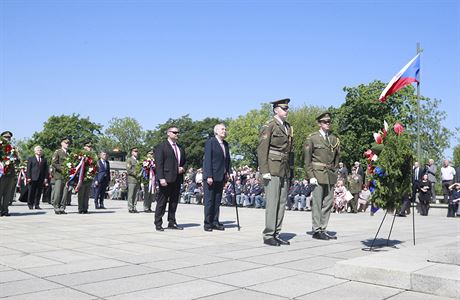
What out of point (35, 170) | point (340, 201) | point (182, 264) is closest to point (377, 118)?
point (340, 201)

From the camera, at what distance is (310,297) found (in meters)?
4.52

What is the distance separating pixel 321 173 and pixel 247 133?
267ft

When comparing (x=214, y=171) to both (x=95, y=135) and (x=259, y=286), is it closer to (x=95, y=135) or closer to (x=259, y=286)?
(x=259, y=286)

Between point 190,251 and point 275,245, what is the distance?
1.51m

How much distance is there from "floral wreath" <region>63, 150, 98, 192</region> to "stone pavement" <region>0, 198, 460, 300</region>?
4.45m

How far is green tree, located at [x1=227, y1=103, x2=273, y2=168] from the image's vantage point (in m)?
89.9

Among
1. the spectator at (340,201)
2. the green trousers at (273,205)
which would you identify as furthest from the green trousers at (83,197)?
the spectator at (340,201)

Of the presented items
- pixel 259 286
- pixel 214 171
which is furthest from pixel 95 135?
pixel 259 286

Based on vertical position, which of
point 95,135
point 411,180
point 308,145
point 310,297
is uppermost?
point 95,135

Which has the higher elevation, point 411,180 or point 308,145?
point 308,145

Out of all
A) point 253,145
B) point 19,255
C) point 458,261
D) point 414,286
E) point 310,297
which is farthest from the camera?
point 253,145

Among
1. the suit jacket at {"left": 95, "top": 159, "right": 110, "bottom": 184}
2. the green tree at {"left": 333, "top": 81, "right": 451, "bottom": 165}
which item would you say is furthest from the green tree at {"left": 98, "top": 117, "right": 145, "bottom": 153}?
the suit jacket at {"left": 95, "top": 159, "right": 110, "bottom": 184}

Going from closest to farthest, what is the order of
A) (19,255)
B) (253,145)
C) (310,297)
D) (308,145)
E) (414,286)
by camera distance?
(310,297) → (414,286) → (19,255) → (308,145) → (253,145)

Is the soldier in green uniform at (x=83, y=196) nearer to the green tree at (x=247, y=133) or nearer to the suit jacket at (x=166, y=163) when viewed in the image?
the suit jacket at (x=166, y=163)
